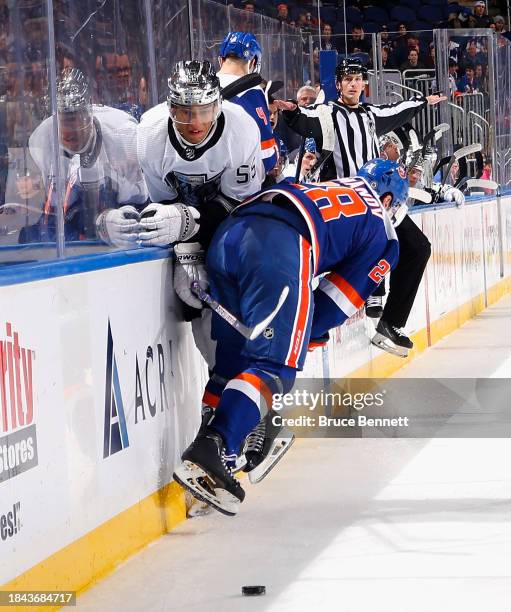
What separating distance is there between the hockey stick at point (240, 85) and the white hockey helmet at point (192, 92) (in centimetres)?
46

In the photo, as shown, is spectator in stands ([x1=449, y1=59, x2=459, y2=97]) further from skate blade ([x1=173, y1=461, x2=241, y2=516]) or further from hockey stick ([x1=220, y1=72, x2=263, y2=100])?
skate blade ([x1=173, y1=461, x2=241, y2=516])

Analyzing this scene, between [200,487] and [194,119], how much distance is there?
3.40 feet

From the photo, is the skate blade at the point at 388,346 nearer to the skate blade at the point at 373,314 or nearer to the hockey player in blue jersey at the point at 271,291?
the skate blade at the point at 373,314

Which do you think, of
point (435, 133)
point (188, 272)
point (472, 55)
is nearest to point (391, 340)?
point (188, 272)

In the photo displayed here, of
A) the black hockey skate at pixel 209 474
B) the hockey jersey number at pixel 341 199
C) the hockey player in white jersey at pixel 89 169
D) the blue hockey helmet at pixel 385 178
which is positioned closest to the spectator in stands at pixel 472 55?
the blue hockey helmet at pixel 385 178

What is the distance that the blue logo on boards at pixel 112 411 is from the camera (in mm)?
3199

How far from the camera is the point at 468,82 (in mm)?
9633

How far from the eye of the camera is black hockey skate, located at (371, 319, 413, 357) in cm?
527

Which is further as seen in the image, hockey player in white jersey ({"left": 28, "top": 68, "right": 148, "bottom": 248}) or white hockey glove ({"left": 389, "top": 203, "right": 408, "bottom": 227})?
white hockey glove ({"left": 389, "top": 203, "right": 408, "bottom": 227})

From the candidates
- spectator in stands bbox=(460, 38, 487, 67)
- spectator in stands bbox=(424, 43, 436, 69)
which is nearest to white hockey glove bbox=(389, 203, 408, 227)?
spectator in stands bbox=(424, 43, 436, 69)

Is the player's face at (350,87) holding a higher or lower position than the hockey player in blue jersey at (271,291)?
higher

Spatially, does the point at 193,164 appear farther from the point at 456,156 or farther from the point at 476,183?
the point at 476,183

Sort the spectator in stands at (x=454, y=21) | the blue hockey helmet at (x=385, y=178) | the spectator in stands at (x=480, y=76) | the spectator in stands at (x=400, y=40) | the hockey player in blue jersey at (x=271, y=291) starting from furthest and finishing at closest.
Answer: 1. the spectator in stands at (x=454, y=21)
2. the spectator in stands at (x=480, y=76)
3. the spectator in stands at (x=400, y=40)
4. the blue hockey helmet at (x=385, y=178)
5. the hockey player in blue jersey at (x=271, y=291)

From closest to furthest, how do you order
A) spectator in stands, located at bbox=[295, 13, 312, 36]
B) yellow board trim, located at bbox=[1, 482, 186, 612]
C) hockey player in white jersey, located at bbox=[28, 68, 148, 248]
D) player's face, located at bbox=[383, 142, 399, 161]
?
1. yellow board trim, located at bbox=[1, 482, 186, 612]
2. hockey player in white jersey, located at bbox=[28, 68, 148, 248]
3. player's face, located at bbox=[383, 142, 399, 161]
4. spectator in stands, located at bbox=[295, 13, 312, 36]
